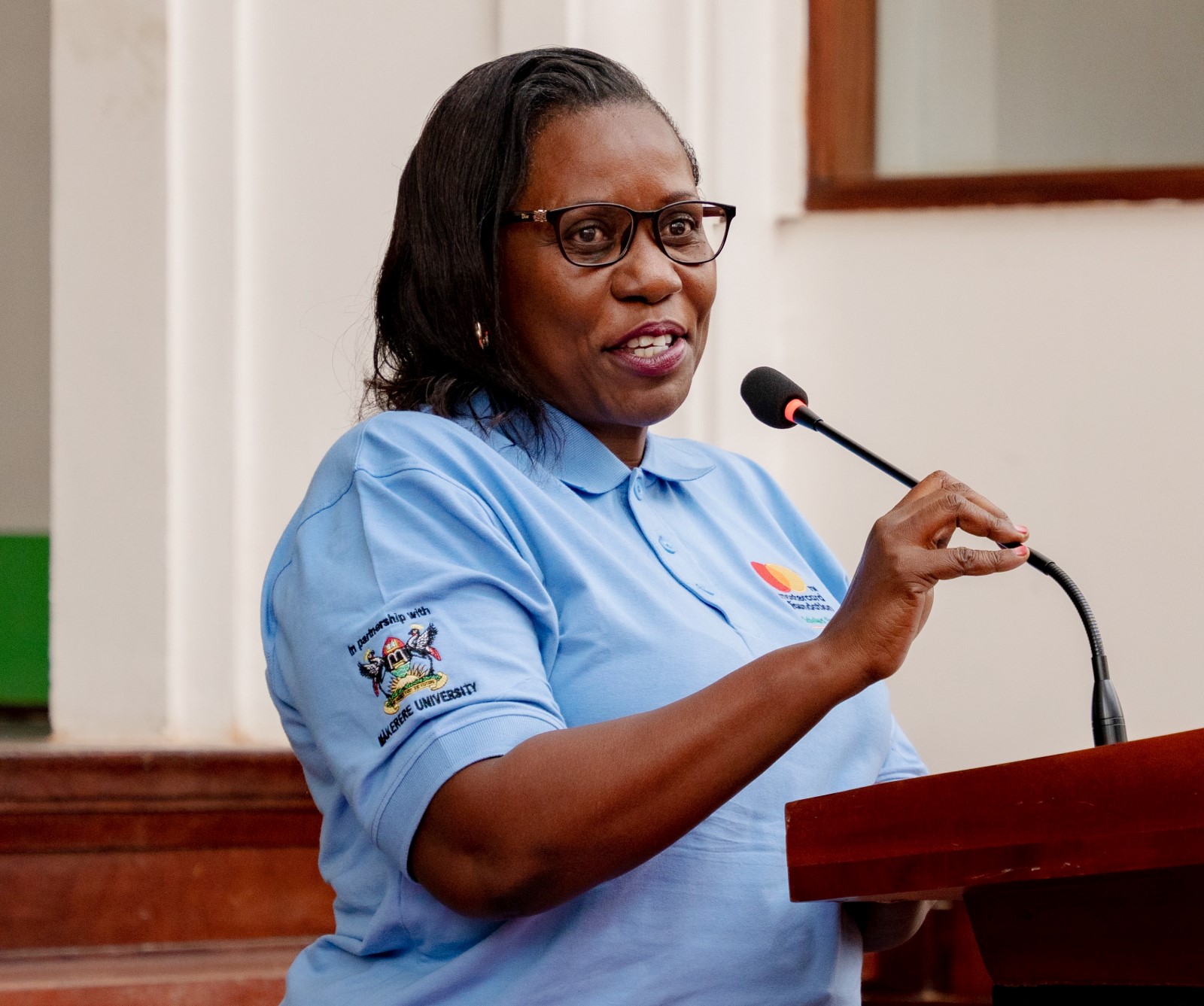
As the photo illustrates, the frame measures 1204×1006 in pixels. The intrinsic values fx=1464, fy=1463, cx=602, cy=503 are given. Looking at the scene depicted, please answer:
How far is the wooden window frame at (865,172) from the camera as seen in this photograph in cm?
301

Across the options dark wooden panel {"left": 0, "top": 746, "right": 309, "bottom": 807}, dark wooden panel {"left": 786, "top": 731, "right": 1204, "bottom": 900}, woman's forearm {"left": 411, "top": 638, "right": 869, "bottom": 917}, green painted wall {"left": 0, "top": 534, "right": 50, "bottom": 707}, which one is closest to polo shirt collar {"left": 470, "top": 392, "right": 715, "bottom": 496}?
woman's forearm {"left": 411, "top": 638, "right": 869, "bottom": 917}

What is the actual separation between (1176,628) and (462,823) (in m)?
2.18

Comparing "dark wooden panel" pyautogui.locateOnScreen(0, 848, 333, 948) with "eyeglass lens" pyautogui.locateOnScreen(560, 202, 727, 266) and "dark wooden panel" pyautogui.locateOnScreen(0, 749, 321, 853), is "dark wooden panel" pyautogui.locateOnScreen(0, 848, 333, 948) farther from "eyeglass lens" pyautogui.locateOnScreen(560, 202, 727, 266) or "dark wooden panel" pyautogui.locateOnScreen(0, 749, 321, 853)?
"eyeglass lens" pyautogui.locateOnScreen(560, 202, 727, 266)

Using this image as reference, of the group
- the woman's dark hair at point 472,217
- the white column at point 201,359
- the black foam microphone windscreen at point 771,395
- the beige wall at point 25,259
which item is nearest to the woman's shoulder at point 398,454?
the woman's dark hair at point 472,217

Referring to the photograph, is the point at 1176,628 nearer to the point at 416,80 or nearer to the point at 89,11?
the point at 416,80

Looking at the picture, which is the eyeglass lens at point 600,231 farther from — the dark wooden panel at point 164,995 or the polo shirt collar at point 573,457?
the dark wooden panel at point 164,995

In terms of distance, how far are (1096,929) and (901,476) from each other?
51 cm

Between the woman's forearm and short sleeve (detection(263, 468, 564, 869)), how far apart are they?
1.3 inches

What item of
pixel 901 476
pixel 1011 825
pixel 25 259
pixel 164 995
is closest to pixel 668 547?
pixel 901 476

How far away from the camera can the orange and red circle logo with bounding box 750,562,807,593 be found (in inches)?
65.0

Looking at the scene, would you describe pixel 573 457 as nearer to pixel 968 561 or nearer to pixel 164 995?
pixel 968 561

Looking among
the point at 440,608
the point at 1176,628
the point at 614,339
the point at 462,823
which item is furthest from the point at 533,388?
the point at 1176,628

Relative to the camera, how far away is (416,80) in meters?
2.95

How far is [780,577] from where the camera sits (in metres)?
1.68
